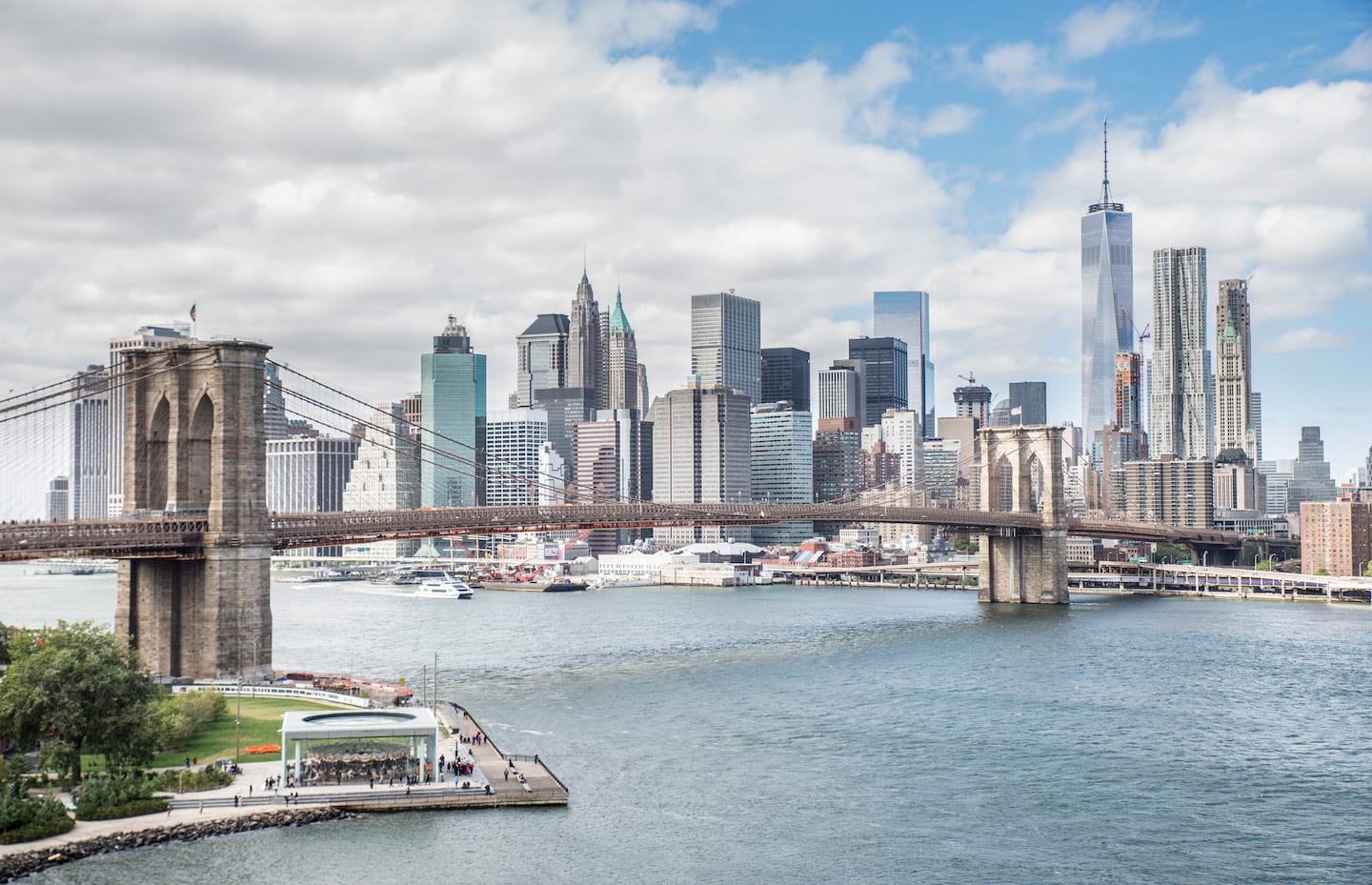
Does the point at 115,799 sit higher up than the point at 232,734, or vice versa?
the point at 232,734

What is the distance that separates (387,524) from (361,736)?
70.9 ft

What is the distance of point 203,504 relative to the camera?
4800 centimetres

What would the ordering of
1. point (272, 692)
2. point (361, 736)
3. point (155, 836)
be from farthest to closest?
point (272, 692) → point (361, 736) → point (155, 836)

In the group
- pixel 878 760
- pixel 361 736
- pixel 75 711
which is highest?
pixel 75 711

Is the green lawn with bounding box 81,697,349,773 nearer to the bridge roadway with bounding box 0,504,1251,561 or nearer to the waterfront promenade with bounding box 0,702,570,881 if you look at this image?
the waterfront promenade with bounding box 0,702,570,881

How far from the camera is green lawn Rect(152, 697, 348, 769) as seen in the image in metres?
35.9

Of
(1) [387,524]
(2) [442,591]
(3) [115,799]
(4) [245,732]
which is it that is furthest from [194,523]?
(2) [442,591]

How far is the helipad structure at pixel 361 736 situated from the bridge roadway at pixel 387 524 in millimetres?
11387

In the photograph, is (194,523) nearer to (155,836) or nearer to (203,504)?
(203,504)

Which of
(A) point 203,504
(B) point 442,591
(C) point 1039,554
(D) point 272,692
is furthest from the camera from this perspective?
(B) point 442,591

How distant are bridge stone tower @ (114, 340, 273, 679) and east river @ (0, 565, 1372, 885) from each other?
8.28 metres

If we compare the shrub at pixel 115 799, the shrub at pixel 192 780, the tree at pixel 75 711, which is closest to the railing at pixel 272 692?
the tree at pixel 75 711

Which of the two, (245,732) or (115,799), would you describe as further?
(245,732)

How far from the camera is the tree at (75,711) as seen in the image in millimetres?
32969
